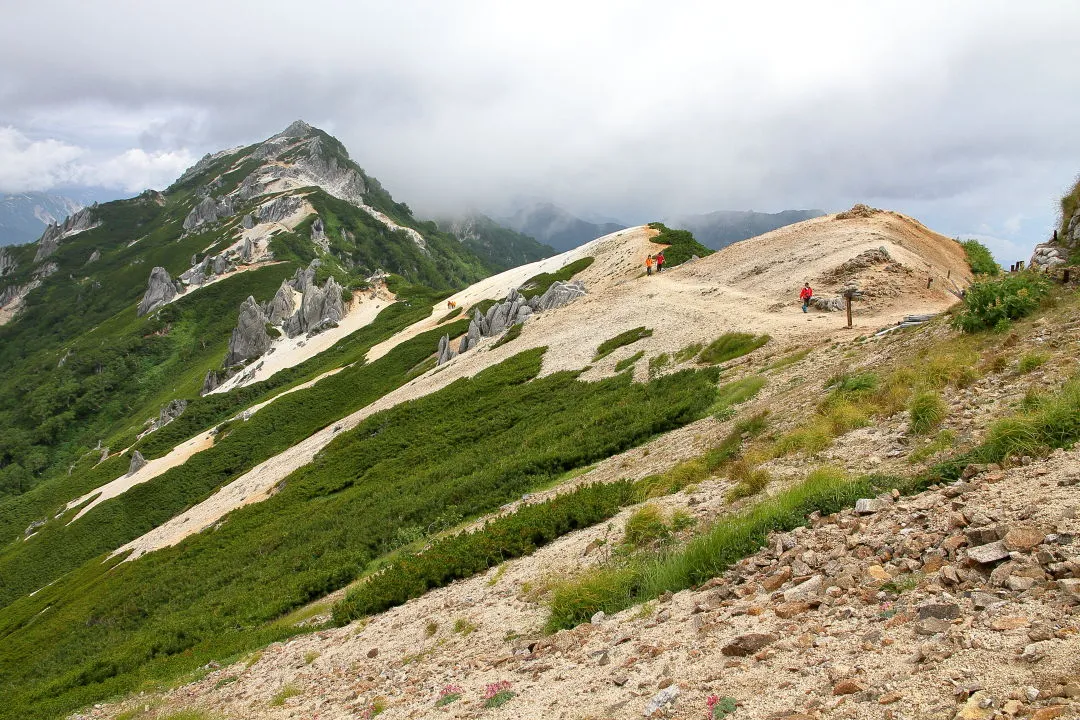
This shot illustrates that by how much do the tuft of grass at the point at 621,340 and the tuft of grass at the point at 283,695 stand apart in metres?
24.9

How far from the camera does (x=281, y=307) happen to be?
113m

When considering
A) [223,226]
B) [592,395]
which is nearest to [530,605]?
[592,395]

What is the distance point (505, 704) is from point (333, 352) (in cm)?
8960

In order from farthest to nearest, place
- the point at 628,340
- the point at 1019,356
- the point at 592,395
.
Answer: the point at 628,340, the point at 592,395, the point at 1019,356

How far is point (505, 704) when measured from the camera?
23.3ft

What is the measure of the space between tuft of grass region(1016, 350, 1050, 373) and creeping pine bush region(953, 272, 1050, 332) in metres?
2.54

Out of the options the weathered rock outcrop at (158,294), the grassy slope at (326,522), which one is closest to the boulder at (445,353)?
the grassy slope at (326,522)

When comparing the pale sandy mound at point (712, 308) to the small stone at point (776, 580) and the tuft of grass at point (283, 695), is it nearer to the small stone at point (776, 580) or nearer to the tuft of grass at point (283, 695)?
the small stone at point (776, 580)

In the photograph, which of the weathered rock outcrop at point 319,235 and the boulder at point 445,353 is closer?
the boulder at point 445,353

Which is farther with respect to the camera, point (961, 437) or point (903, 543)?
point (961, 437)

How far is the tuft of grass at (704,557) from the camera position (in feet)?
27.6

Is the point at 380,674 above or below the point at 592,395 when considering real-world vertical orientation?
below

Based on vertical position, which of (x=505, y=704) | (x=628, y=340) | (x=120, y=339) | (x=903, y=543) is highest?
(x=120, y=339)

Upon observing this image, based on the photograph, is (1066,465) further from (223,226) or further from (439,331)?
(223,226)
